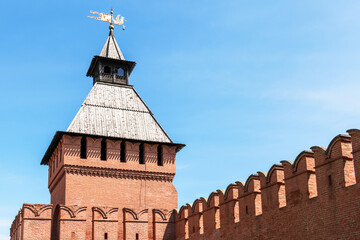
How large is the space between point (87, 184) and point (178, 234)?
16.3 ft

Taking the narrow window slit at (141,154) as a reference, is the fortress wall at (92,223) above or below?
below

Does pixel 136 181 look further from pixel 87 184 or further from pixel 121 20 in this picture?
pixel 121 20

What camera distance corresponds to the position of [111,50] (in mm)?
30062

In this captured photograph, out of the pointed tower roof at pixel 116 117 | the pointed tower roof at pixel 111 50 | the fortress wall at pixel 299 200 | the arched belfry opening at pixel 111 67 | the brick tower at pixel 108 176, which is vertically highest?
the pointed tower roof at pixel 111 50

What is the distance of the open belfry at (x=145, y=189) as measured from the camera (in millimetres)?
13344

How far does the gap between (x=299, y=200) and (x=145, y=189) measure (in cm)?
1157

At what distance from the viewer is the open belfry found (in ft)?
43.8

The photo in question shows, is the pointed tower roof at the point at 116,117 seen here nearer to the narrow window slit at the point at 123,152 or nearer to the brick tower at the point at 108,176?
the brick tower at the point at 108,176

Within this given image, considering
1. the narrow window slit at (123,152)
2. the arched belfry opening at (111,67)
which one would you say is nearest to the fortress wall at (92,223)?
the narrow window slit at (123,152)

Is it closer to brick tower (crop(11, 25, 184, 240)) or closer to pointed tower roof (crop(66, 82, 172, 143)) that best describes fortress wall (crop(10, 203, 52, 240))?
brick tower (crop(11, 25, 184, 240))

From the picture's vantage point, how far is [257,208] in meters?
16.4

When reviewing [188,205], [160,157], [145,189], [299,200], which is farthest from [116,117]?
[299,200]

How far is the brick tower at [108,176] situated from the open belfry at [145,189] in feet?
0.15

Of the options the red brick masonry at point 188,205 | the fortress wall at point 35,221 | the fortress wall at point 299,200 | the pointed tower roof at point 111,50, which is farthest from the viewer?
the pointed tower roof at point 111,50
